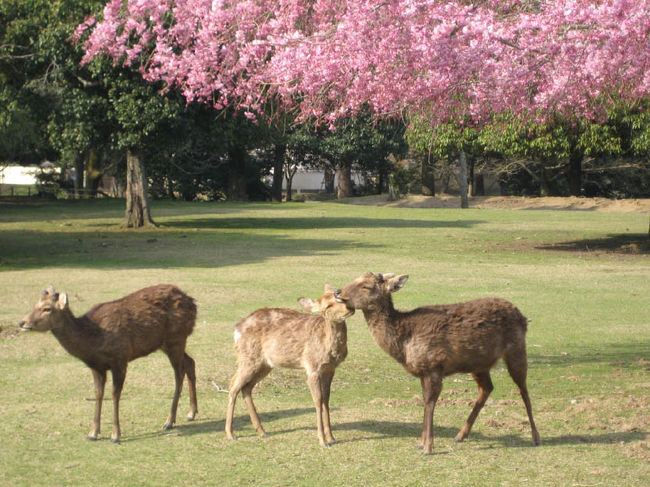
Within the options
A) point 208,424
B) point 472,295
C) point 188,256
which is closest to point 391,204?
point 188,256

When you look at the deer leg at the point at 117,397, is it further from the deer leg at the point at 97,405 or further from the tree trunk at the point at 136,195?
the tree trunk at the point at 136,195

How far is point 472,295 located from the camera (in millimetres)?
16078

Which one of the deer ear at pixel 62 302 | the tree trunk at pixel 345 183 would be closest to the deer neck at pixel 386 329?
the deer ear at pixel 62 302

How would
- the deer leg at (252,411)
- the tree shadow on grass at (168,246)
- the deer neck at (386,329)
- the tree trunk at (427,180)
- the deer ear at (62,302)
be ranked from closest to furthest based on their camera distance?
the deer neck at (386,329) → the deer ear at (62,302) → the deer leg at (252,411) → the tree shadow on grass at (168,246) → the tree trunk at (427,180)

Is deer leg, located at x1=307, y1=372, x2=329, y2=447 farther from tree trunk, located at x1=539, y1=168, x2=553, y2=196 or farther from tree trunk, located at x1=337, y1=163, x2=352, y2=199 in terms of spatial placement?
tree trunk, located at x1=337, y1=163, x2=352, y2=199

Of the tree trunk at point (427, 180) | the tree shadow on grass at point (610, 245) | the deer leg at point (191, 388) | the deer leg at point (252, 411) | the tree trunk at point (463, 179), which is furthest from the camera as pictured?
the tree trunk at point (427, 180)

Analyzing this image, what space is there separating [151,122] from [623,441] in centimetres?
2178

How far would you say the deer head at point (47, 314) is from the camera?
7020 mm

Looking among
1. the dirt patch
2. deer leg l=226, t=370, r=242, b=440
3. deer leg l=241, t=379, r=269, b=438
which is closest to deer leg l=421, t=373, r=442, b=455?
deer leg l=241, t=379, r=269, b=438

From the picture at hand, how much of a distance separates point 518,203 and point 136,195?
2677 cm

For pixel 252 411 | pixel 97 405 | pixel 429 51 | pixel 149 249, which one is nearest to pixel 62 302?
pixel 97 405

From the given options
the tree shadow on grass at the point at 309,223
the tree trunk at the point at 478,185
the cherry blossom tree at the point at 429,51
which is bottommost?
the tree shadow on grass at the point at 309,223

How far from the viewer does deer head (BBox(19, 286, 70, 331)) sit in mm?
7020

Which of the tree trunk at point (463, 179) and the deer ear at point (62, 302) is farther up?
the tree trunk at point (463, 179)
